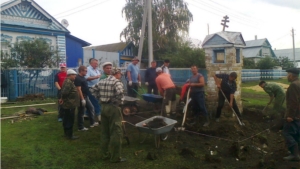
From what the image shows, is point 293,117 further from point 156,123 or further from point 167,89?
point 167,89

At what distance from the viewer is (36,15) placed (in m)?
18.1

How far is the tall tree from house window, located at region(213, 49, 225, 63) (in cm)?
1867

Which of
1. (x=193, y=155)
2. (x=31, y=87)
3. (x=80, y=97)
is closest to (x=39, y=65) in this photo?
(x=31, y=87)

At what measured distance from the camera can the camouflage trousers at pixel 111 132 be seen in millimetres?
4957

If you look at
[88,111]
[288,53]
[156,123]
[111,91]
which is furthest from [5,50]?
[288,53]

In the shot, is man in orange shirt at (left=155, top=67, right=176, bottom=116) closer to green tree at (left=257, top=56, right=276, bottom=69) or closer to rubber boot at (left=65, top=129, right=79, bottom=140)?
rubber boot at (left=65, top=129, right=79, bottom=140)

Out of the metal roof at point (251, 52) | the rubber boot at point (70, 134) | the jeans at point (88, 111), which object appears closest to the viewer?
the rubber boot at point (70, 134)

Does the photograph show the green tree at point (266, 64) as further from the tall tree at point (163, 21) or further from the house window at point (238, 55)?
the house window at point (238, 55)

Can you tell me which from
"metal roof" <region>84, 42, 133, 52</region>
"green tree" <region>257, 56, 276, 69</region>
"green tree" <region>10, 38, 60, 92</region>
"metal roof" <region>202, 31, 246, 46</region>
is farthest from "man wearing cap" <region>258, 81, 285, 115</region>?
"metal roof" <region>84, 42, 133, 52</region>

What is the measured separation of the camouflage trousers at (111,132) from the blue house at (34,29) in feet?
39.4

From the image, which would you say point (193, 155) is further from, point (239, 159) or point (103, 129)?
point (103, 129)

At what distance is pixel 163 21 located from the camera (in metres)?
27.5

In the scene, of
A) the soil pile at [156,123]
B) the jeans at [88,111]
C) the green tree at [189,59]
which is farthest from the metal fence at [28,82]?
the green tree at [189,59]

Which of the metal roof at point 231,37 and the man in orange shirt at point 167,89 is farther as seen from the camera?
the metal roof at point 231,37
